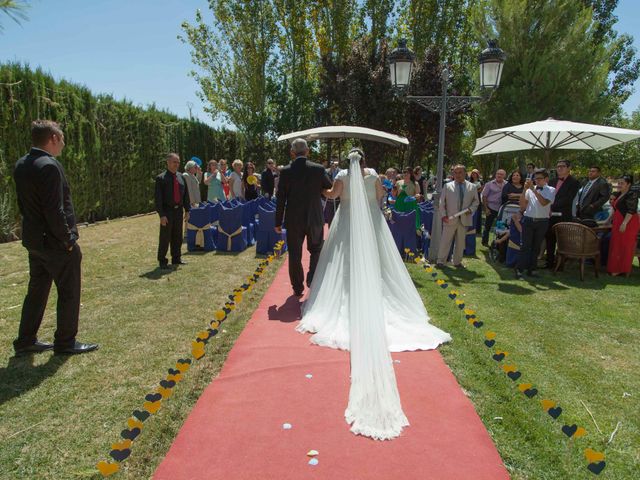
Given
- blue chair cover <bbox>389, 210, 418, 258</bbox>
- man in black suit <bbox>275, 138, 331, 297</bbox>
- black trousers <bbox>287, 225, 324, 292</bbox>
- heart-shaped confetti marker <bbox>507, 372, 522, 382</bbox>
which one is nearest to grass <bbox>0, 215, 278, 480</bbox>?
black trousers <bbox>287, 225, 324, 292</bbox>

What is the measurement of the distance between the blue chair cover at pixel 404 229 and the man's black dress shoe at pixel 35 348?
21.4ft

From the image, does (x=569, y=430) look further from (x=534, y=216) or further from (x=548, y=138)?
(x=548, y=138)

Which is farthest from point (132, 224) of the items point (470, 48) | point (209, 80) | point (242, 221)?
point (470, 48)

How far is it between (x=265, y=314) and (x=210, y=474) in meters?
2.94

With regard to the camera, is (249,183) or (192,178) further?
(249,183)

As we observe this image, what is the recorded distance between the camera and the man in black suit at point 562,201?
8078mm

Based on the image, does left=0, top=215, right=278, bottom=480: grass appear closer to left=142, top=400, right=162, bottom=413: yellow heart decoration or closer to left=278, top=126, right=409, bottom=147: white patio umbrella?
left=142, top=400, right=162, bottom=413: yellow heart decoration

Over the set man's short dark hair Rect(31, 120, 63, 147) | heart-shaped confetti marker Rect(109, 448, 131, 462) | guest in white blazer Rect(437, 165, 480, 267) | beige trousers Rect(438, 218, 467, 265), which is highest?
man's short dark hair Rect(31, 120, 63, 147)

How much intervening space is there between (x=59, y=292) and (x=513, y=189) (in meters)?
8.73

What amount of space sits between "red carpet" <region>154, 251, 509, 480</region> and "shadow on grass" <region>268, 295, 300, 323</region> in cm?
103

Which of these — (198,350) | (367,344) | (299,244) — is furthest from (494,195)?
(198,350)

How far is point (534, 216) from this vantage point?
7.52 m

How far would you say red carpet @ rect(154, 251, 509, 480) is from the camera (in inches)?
104

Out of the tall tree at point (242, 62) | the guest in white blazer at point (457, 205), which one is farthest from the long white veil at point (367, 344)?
the tall tree at point (242, 62)
